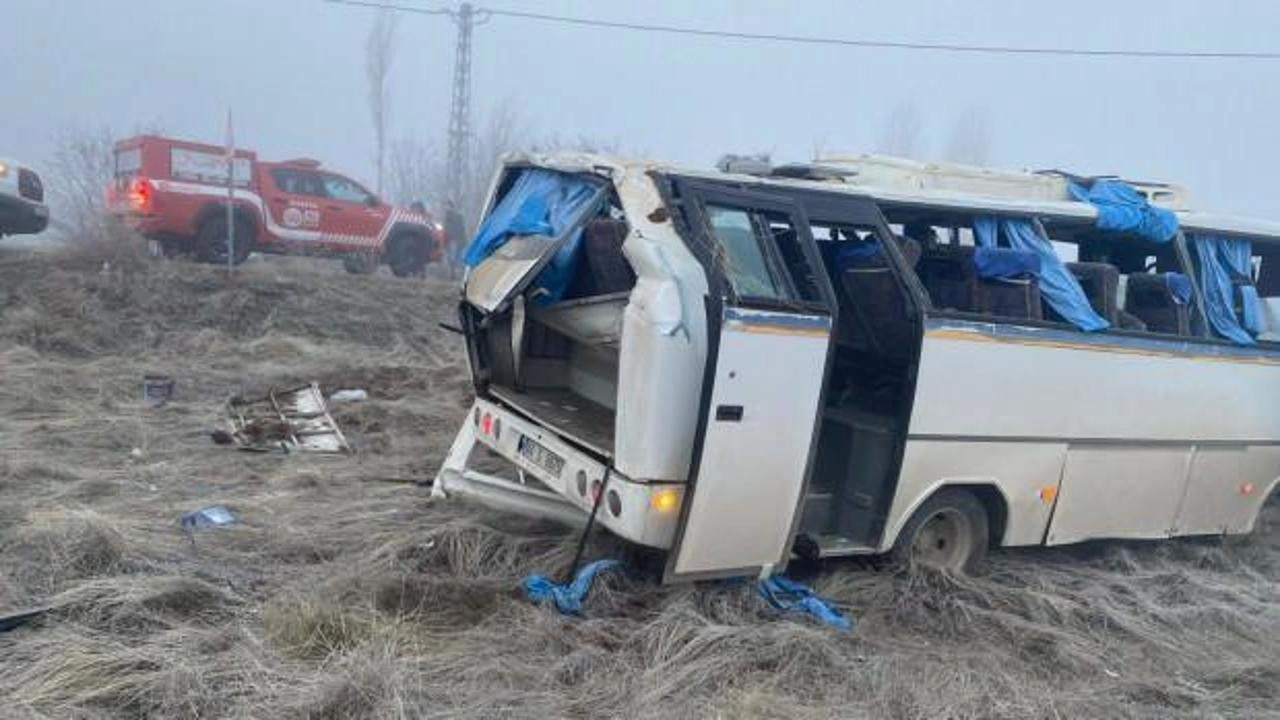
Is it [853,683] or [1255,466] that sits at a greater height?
[1255,466]

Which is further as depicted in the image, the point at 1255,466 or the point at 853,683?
the point at 1255,466

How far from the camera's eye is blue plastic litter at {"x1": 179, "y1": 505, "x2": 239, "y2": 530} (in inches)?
228

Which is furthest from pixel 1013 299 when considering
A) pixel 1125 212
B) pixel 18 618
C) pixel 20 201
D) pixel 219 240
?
pixel 219 240

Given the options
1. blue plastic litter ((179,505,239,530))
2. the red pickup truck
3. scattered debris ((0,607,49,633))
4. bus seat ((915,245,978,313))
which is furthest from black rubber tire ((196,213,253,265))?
bus seat ((915,245,978,313))

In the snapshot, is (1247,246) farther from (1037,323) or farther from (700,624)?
(700,624)

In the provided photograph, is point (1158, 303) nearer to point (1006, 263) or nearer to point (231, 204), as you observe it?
point (1006, 263)

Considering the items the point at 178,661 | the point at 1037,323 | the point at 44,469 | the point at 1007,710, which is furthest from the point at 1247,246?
the point at 44,469

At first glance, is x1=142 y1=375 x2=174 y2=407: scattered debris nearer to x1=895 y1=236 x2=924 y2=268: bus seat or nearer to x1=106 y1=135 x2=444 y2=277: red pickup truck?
x1=106 y1=135 x2=444 y2=277: red pickup truck

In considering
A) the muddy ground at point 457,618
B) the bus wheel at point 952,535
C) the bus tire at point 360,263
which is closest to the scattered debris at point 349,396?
the muddy ground at point 457,618

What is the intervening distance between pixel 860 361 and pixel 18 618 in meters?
4.36

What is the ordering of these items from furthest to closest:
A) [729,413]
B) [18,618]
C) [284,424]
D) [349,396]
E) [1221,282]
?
[349,396] < [284,424] < [1221,282] < [729,413] < [18,618]

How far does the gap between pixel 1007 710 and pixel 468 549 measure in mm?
2744

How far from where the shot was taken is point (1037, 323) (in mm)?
5613

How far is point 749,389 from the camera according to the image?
182 inches
